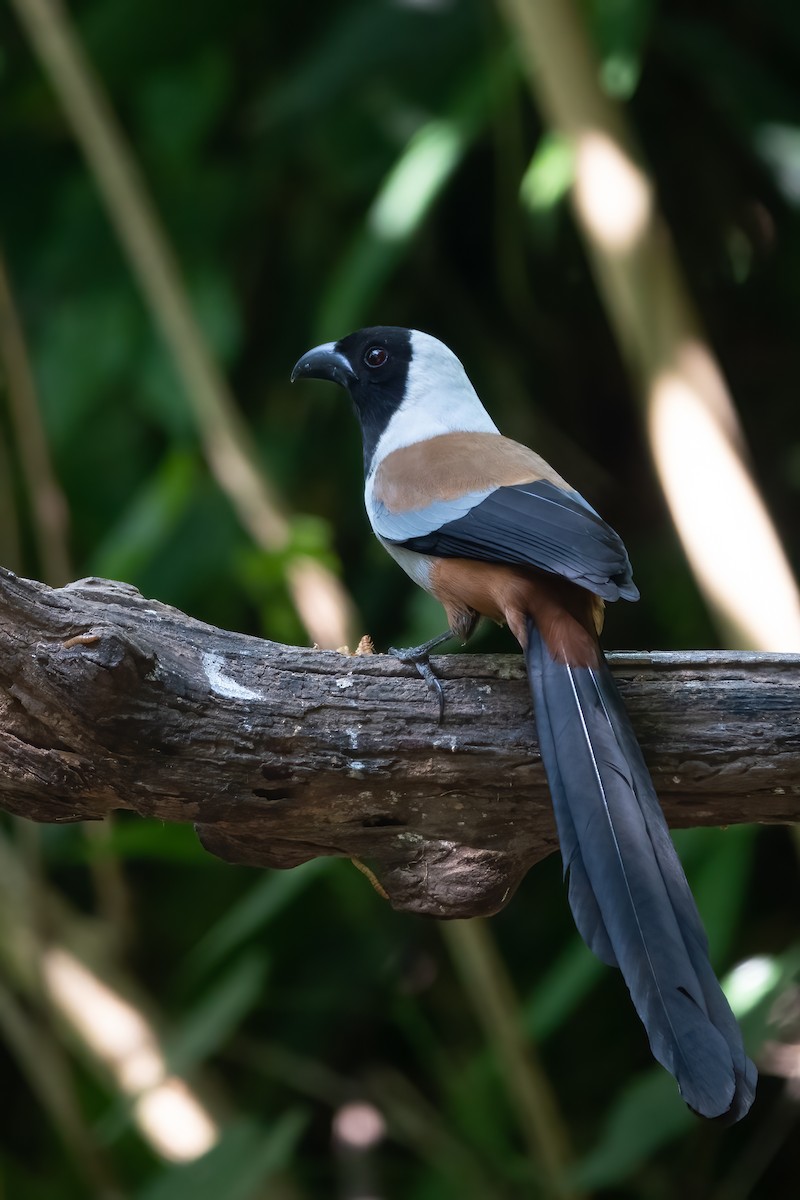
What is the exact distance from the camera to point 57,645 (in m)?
1.59

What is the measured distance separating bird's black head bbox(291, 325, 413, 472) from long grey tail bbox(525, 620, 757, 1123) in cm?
109

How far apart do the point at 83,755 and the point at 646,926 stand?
2.52 ft

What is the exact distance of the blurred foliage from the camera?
3.37 metres

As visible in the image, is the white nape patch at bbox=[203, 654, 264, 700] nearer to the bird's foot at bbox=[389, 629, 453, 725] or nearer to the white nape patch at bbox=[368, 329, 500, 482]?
the bird's foot at bbox=[389, 629, 453, 725]

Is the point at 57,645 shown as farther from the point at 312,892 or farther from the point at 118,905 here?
the point at 312,892

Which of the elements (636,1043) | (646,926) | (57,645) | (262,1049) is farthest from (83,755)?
(636,1043)

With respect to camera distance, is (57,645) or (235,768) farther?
(235,768)

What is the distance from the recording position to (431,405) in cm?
267

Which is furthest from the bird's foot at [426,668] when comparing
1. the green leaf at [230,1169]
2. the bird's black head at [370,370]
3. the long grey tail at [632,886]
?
the green leaf at [230,1169]

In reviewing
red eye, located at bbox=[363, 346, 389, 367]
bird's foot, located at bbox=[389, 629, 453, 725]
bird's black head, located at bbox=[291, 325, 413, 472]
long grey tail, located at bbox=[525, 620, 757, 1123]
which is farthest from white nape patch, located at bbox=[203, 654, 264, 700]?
red eye, located at bbox=[363, 346, 389, 367]

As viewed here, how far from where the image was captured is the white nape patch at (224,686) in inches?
68.8

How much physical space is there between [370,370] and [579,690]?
4.13 ft

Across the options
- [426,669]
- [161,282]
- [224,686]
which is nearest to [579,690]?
[426,669]

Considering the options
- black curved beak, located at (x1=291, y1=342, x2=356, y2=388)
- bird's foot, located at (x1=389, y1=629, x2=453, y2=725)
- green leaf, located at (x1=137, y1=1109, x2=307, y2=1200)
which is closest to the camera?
bird's foot, located at (x1=389, y1=629, x2=453, y2=725)
